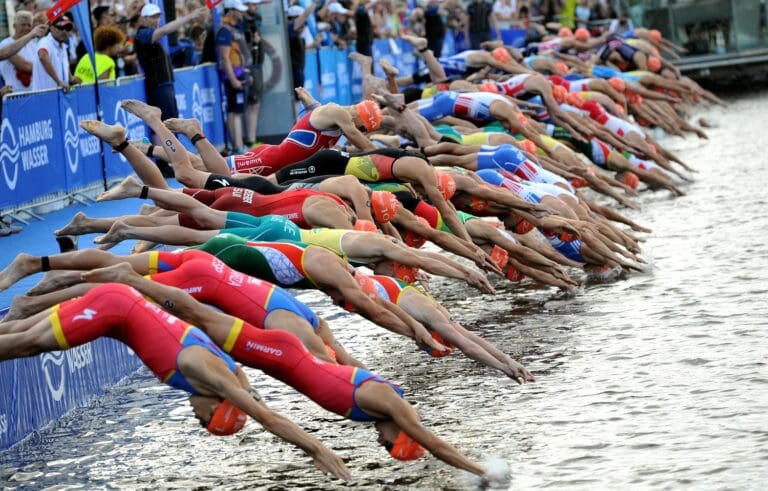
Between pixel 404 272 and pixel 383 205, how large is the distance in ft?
3.80

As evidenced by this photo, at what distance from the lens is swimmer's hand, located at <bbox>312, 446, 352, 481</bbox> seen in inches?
274

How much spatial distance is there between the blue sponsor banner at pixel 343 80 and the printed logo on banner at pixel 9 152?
12.6 metres

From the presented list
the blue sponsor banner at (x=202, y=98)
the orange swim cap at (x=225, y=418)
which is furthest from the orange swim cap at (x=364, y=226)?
the blue sponsor banner at (x=202, y=98)

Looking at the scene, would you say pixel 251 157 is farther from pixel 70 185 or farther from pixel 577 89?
pixel 577 89

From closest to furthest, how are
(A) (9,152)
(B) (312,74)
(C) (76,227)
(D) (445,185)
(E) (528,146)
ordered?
(C) (76,227) → (D) (445,185) → (A) (9,152) → (E) (528,146) → (B) (312,74)

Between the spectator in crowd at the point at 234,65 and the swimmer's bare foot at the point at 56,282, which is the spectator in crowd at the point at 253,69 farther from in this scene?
the swimmer's bare foot at the point at 56,282

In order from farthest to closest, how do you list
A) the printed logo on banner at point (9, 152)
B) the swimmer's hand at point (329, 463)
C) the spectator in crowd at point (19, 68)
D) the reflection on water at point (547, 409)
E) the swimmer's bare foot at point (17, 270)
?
1. the spectator in crowd at point (19, 68)
2. the printed logo on banner at point (9, 152)
3. the swimmer's bare foot at point (17, 270)
4. the reflection on water at point (547, 409)
5. the swimmer's hand at point (329, 463)

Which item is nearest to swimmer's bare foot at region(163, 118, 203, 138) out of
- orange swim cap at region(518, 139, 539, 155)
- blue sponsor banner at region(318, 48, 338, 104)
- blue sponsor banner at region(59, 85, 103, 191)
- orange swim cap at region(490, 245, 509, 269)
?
orange swim cap at region(490, 245, 509, 269)

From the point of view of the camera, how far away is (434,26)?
94.9ft

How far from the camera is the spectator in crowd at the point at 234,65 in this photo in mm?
19047

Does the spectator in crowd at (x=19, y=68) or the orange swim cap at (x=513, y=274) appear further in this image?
the spectator in crowd at (x=19, y=68)

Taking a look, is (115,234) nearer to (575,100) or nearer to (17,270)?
(17,270)

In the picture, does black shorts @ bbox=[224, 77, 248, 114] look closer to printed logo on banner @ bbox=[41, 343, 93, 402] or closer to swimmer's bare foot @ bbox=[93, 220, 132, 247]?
printed logo on banner @ bbox=[41, 343, 93, 402]

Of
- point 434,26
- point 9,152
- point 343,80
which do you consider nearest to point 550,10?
point 434,26
